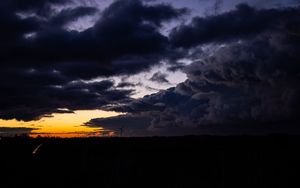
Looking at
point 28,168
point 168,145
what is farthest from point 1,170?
point 168,145

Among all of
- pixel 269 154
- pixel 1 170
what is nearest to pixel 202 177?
pixel 269 154

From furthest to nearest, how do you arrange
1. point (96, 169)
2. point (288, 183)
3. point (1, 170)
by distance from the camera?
1. point (1, 170)
2. point (96, 169)
3. point (288, 183)

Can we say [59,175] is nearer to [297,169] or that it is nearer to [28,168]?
[28,168]

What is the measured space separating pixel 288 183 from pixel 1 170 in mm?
25670

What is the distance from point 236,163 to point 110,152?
12.8 m

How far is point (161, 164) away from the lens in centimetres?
3081

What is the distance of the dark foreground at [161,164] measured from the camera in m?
26.3

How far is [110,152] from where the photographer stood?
3597 cm

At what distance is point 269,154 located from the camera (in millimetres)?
26500

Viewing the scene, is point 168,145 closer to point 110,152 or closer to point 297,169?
point 110,152

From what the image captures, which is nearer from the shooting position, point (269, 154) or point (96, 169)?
point (269, 154)

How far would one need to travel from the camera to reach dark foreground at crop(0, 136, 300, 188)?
2627cm

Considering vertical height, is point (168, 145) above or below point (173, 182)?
above

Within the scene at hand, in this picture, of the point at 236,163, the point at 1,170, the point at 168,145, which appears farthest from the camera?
the point at 1,170
